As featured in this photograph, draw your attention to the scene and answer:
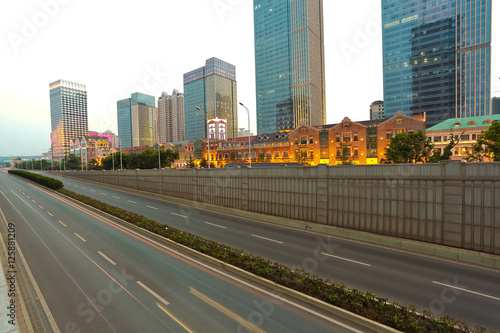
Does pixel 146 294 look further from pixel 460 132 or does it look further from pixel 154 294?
pixel 460 132

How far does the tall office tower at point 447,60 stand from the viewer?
11869 centimetres

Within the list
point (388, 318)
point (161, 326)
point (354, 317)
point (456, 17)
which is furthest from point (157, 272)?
point (456, 17)

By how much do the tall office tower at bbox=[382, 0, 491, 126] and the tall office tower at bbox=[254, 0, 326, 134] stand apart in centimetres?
6134

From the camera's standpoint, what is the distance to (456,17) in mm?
120312

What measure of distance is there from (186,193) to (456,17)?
171217 millimetres

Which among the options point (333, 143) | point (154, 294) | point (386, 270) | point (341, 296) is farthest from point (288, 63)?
point (154, 294)

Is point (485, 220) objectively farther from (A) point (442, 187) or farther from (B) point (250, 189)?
(B) point (250, 189)

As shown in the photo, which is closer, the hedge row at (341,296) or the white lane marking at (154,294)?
the hedge row at (341,296)

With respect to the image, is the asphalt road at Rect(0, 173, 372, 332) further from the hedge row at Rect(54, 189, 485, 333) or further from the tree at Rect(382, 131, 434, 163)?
the tree at Rect(382, 131, 434, 163)

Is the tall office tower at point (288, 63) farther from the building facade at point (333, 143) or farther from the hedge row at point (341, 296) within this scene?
the hedge row at point (341, 296)

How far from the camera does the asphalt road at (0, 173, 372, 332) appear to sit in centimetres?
836

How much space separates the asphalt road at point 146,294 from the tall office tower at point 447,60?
143 metres

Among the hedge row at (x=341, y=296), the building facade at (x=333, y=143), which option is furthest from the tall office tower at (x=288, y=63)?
the hedge row at (x=341, y=296)

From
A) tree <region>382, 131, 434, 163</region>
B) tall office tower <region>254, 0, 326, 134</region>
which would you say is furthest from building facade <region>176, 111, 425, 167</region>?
tall office tower <region>254, 0, 326, 134</region>
